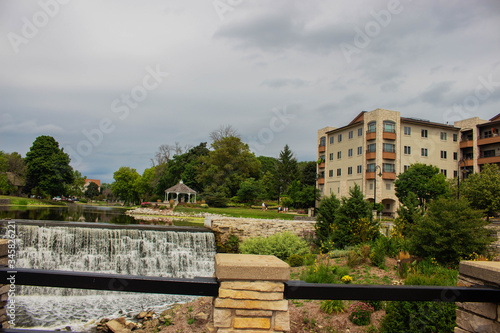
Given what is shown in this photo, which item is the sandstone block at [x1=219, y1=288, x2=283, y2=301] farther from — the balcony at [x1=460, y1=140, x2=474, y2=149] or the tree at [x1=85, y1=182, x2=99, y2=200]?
the tree at [x1=85, y1=182, x2=99, y2=200]

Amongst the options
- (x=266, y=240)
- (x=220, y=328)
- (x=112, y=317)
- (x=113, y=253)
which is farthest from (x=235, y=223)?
(x=220, y=328)

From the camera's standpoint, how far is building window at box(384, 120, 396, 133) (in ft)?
128

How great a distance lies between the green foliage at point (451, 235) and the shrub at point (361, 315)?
13.2 feet

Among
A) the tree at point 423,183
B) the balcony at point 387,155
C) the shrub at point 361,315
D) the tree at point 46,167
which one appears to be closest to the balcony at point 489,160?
the tree at point 423,183

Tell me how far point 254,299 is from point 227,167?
49.4m

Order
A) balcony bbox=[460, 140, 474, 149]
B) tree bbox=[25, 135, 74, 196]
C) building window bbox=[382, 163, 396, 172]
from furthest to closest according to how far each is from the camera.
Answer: tree bbox=[25, 135, 74, 196]
balcony bbox=[460, 140, 474, 149]
building window bbox=[382, 163, 396, 172]

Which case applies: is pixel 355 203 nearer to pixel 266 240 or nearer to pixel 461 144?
→ pixel 266 240

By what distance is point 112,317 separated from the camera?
385 inches

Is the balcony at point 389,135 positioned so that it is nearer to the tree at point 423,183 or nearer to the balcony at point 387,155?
the balcony at point 387,155

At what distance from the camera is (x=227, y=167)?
5172 cm

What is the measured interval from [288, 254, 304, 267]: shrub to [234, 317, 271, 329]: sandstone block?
1072 cm

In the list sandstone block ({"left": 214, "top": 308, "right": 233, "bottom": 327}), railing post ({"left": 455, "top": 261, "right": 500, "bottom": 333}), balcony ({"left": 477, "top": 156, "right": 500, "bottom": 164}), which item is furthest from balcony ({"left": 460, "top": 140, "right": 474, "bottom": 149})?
sandstone block ({"left": 214, "top": 308, "right": 233, "bottom": 327})

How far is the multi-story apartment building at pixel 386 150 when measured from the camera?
38.8 m

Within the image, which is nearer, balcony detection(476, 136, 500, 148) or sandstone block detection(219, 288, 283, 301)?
sandstone block detection(219, 288, 283, 301)
